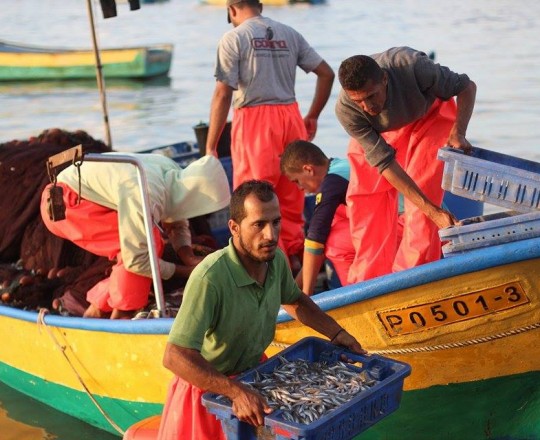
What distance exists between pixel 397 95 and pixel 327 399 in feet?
6.85

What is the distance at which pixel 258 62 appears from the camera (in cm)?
638

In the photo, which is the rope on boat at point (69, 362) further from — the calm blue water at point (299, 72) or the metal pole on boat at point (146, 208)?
the metal pole on boat at point (146, 208)

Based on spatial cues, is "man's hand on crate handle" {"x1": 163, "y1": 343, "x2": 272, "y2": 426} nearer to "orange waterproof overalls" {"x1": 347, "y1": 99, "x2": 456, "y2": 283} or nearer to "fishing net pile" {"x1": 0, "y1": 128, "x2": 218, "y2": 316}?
"orange waterproof overalls" {"x1": 347, "y1": 99, "x2": 456, "y2": 283}

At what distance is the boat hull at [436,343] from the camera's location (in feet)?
15.0

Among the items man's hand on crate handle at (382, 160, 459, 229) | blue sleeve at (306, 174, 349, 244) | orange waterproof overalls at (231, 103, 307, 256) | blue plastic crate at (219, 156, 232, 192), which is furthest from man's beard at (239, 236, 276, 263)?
blue plastic crate at (219, 156, 232, 192)

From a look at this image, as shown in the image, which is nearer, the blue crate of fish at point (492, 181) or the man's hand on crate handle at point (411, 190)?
the blue crate of fish at point (492, 181)

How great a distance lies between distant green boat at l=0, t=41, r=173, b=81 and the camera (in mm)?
22969

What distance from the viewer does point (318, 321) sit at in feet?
13.0

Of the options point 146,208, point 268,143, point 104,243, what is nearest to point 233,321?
point 146,208

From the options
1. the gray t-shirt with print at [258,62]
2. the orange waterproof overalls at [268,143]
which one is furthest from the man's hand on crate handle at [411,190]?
the gray t-shirt with print at [258,62]

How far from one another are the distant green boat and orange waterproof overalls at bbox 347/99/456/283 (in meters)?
18.0

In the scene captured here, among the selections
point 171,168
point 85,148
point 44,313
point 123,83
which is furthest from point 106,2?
point 123,83

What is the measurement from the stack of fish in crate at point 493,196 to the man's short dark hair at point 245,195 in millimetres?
1301

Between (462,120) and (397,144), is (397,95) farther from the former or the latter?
(397,144)
